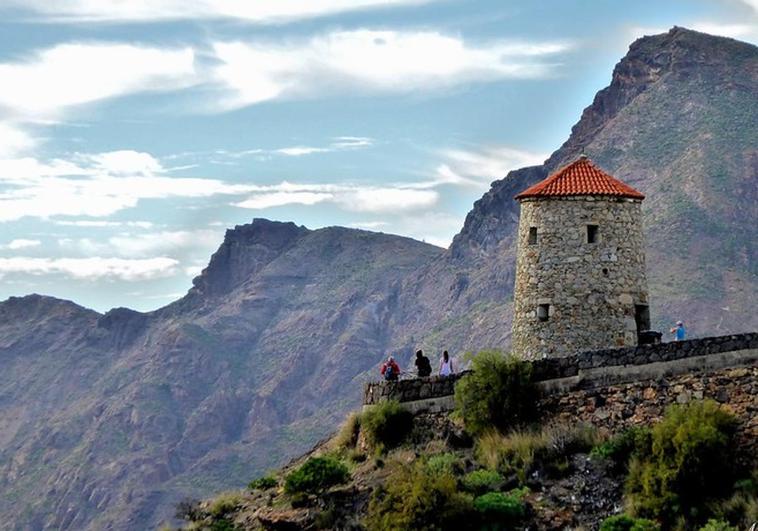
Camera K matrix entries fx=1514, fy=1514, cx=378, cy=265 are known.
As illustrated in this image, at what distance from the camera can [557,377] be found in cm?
3067

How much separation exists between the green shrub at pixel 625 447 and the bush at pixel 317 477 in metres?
5.73

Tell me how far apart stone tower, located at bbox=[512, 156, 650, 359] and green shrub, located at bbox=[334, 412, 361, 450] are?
412 cm

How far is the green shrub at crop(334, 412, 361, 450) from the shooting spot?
34.8m

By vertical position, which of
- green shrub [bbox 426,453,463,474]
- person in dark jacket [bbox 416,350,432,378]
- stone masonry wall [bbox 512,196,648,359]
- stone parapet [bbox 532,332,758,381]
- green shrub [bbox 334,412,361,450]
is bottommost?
green shrub [bbox 426,453,463,474]

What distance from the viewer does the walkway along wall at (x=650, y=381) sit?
27234 mm

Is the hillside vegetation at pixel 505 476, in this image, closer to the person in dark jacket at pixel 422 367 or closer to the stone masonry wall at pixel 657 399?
the stone masonry wall at pixel 657 399

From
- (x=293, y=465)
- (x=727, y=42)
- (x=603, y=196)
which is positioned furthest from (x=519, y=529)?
(x=727, y=42)

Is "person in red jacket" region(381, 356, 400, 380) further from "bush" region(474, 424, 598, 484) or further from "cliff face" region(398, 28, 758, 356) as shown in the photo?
"cliff face" region(398, 28, 758, 356)

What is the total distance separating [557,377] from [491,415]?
1591mm

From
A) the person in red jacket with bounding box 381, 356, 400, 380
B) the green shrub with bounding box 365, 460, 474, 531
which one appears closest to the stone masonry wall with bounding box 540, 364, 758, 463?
the green shrub with bounding box 365, 460, 474, 531

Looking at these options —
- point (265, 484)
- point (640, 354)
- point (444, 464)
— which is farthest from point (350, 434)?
point (640, 354)

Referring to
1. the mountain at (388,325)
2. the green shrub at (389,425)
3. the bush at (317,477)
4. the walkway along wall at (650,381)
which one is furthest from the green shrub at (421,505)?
the mountain at (388,325)

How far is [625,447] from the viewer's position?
28000 millimetres

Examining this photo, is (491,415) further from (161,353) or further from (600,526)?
(161,353)
